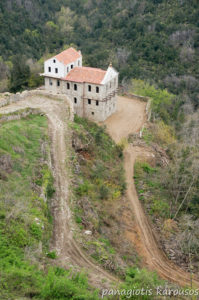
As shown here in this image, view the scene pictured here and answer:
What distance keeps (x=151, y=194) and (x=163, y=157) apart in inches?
340

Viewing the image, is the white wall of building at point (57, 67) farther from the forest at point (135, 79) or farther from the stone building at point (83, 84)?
the forest at point (135, 79)

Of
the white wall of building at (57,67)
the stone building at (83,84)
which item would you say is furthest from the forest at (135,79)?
the white wall of building at (57,67)

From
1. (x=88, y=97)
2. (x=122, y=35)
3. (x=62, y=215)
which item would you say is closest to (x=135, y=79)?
(x=88, y=97)

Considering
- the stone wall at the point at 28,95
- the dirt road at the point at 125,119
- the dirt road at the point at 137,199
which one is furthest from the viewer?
the dirt road at the point at 125,119

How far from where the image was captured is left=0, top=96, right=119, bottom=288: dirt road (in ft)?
62.5

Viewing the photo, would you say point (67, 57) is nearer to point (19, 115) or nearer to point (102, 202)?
point (19, 115)

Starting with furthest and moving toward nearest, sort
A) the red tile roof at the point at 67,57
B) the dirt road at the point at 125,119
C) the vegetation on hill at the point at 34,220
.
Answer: the red tile roof at the point at 67,57
the dirt road at the point at 125,119
the vegetation on hill at the point at 34,220

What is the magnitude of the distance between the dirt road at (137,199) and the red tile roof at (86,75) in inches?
243

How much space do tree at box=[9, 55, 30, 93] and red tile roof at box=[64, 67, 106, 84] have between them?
885 centimetres

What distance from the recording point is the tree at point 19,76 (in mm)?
49950

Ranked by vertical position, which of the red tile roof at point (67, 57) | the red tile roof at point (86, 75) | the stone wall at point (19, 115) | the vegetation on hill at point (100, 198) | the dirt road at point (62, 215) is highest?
the red tile roof at point (67, 57)

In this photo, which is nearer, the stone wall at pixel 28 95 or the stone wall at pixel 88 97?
the stone wall at pixel 28 95

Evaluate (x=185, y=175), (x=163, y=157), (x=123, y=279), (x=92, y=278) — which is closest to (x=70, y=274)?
(x=92, y=278)

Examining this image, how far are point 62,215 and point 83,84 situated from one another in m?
25.3
